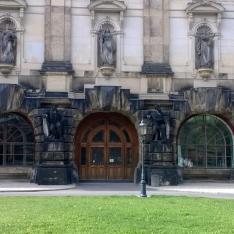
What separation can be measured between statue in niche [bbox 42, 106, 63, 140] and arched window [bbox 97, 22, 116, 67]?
419cm

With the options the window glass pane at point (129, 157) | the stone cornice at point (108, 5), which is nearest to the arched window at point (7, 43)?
the stone cornice at point (108, 5)

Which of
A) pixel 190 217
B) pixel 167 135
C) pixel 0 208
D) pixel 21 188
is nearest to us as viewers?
pixel 190 217

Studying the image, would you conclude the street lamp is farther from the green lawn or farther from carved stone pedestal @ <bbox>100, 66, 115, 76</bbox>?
carved stone pedestal @ <bbox>100, 66, 115, 76</bbox>

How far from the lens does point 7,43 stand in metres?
29.7

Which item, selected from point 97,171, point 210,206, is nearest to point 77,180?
point 97,171

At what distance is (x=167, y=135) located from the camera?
1145 inches

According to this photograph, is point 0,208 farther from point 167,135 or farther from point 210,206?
point 167,135

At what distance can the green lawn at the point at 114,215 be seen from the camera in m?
12.7

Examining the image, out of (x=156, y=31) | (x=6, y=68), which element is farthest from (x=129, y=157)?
(x=6, y=68)

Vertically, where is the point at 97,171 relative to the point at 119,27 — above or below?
below

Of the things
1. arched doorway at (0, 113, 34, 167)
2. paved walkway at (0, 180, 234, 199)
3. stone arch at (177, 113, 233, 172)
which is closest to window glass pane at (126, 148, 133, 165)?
paved walkway at (0, 180, 234, 199)

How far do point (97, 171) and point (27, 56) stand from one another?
7.63 m

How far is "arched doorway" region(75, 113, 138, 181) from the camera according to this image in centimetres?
3062

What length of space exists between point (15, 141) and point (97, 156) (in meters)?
4.72
